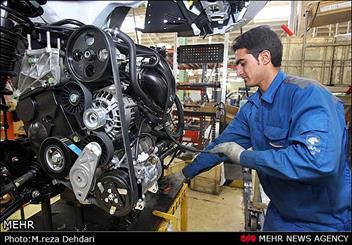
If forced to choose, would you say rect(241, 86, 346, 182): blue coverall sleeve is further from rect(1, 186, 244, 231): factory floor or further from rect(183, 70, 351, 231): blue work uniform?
rect(1, 186, 244, 231): factory floor

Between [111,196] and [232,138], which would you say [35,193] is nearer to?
[111,196]

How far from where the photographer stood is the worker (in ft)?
2.83

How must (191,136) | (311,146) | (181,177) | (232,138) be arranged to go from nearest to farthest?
1. (311,146)
2. (232,138)
3. (181,177)
4. (191,136)

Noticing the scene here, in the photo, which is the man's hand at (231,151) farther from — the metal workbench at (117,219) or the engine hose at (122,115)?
the engine hose at (122,115)

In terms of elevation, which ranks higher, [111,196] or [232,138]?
[232,138]

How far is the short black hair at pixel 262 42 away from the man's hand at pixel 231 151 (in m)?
0.48

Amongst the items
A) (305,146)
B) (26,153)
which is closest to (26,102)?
(26,153)

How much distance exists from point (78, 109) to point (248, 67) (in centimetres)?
85

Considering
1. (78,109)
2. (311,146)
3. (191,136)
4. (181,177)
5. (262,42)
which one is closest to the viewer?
(311,146)

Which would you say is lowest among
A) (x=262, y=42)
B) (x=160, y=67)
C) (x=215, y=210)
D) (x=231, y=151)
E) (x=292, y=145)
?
(x=215, y=210)

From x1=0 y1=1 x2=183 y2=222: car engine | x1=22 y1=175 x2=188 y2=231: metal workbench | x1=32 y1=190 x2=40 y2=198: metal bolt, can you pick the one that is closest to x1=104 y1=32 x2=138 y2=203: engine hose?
x1=0 y1=1 x2=183 y2=222: car engine

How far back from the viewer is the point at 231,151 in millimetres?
1164

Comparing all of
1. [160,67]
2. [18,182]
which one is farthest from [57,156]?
[160,67]

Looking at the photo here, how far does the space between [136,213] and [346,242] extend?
0.98 m
